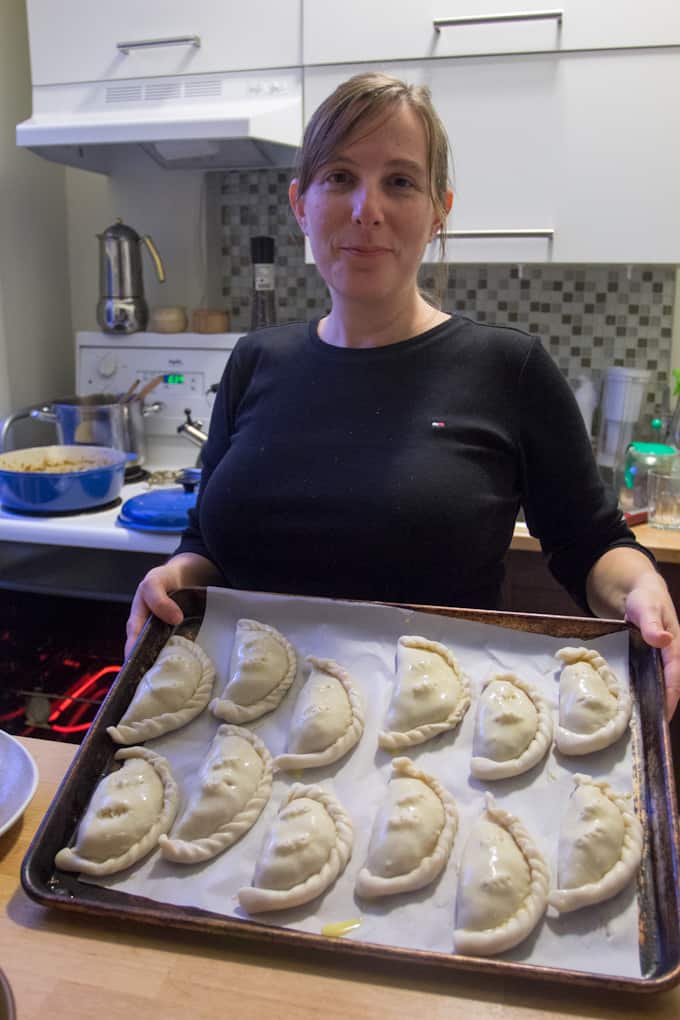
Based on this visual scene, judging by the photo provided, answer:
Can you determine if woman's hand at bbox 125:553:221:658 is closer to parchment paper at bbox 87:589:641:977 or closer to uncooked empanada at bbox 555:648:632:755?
parchment paper at bbox 87:589:641:977

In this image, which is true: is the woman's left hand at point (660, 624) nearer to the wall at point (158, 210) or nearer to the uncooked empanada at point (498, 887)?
the uncooked empanada at point (498, 887)

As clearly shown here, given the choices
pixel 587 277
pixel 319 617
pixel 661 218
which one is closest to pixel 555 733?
pixel 319 617

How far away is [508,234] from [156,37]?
911mm

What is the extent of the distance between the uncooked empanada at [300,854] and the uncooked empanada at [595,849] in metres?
0.16

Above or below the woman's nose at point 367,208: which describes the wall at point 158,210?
above

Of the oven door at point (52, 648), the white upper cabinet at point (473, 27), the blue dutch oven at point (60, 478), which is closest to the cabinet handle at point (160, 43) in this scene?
the white upper cabinet at point (473, 27)

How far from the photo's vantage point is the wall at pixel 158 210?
2.29 m

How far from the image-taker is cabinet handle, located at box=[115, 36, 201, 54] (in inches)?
71.4

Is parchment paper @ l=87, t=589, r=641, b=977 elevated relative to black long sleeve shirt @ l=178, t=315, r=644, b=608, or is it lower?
lower

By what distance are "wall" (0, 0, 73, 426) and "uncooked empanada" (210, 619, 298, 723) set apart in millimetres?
1679

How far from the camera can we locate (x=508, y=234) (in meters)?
1.76

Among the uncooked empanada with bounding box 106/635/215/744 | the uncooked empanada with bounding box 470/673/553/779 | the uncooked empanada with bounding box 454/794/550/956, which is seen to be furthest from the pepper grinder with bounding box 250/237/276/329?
the uncooked empanada with bounding box 454/794/550/956

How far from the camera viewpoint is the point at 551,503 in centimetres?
97

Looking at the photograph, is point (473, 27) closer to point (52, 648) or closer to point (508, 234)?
point (508, 234)
